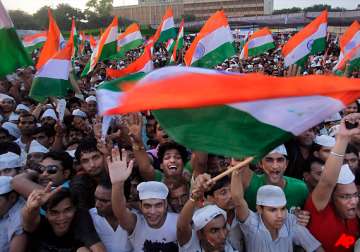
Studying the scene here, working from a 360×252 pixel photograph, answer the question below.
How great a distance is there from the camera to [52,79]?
19.9ft

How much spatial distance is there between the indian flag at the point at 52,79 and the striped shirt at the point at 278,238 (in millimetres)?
3806

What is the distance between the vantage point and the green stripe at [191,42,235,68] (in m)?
6.69

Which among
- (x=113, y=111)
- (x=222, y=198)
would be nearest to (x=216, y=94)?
(x=113, y=111)

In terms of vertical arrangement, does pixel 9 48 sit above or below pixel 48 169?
above

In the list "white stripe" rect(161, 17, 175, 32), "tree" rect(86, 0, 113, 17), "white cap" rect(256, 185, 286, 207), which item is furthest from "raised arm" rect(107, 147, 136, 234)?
"tree" rect(86, 0, 113, 17)

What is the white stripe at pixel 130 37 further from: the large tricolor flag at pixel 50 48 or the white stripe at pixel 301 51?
the white stripe at pixel 301 51

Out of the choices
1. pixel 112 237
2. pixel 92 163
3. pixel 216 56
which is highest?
pixel 216 56

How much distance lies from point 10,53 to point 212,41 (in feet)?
10.4

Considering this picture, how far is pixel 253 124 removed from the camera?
246 centimetres

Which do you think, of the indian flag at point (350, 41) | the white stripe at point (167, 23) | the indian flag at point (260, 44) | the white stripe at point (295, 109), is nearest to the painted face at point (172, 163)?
the white stripe at point (295, 109)

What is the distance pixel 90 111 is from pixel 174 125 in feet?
15.5

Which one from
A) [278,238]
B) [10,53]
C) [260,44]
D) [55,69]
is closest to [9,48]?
[10,53]

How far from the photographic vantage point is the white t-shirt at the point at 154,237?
9.90 ft

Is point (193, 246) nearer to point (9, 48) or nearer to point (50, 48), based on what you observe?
point (9, 48)
